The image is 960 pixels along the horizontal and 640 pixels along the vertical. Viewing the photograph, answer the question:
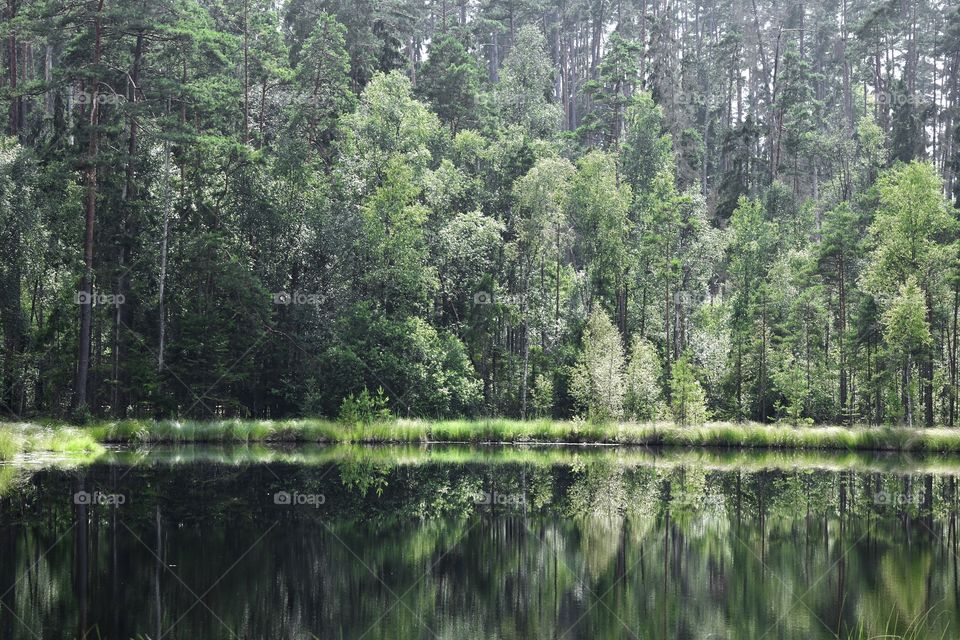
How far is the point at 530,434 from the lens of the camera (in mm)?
43938

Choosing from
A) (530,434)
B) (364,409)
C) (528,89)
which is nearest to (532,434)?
(530,434)

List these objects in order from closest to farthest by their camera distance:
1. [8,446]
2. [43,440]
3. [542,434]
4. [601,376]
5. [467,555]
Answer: [467,555]
[8,446]
[43,440]
[601,376]
[542,434]

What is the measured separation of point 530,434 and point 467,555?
27245 millimetres

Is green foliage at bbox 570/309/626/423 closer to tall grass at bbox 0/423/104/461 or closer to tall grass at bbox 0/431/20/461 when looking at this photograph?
tall grass at bbox 0/423/104/461

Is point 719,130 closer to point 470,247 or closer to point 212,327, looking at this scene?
point 470,247

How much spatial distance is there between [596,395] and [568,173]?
14949 mm

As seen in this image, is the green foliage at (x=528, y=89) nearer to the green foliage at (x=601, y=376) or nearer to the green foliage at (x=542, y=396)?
the green foliage at (x=542, y=396)

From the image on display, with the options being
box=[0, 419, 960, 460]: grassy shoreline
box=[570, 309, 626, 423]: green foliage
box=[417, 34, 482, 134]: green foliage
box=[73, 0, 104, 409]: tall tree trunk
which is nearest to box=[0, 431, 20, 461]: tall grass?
box=[0, 419, 960, 460]: grassy shoreline

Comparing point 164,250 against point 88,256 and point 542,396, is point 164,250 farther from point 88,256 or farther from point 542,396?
point 542,396

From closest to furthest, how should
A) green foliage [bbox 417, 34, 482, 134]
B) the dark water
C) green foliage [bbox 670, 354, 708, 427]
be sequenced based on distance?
the dark water < green foliage [bbox 670, 354, 708, 427] < green foliage [bbox 417, 34, 482, 134]

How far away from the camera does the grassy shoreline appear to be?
130 feet

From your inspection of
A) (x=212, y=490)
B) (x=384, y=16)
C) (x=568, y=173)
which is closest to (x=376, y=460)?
(x=212, y=490)

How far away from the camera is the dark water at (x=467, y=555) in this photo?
12367 millimetres

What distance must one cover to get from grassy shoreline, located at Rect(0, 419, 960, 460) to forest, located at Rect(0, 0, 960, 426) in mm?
1537
